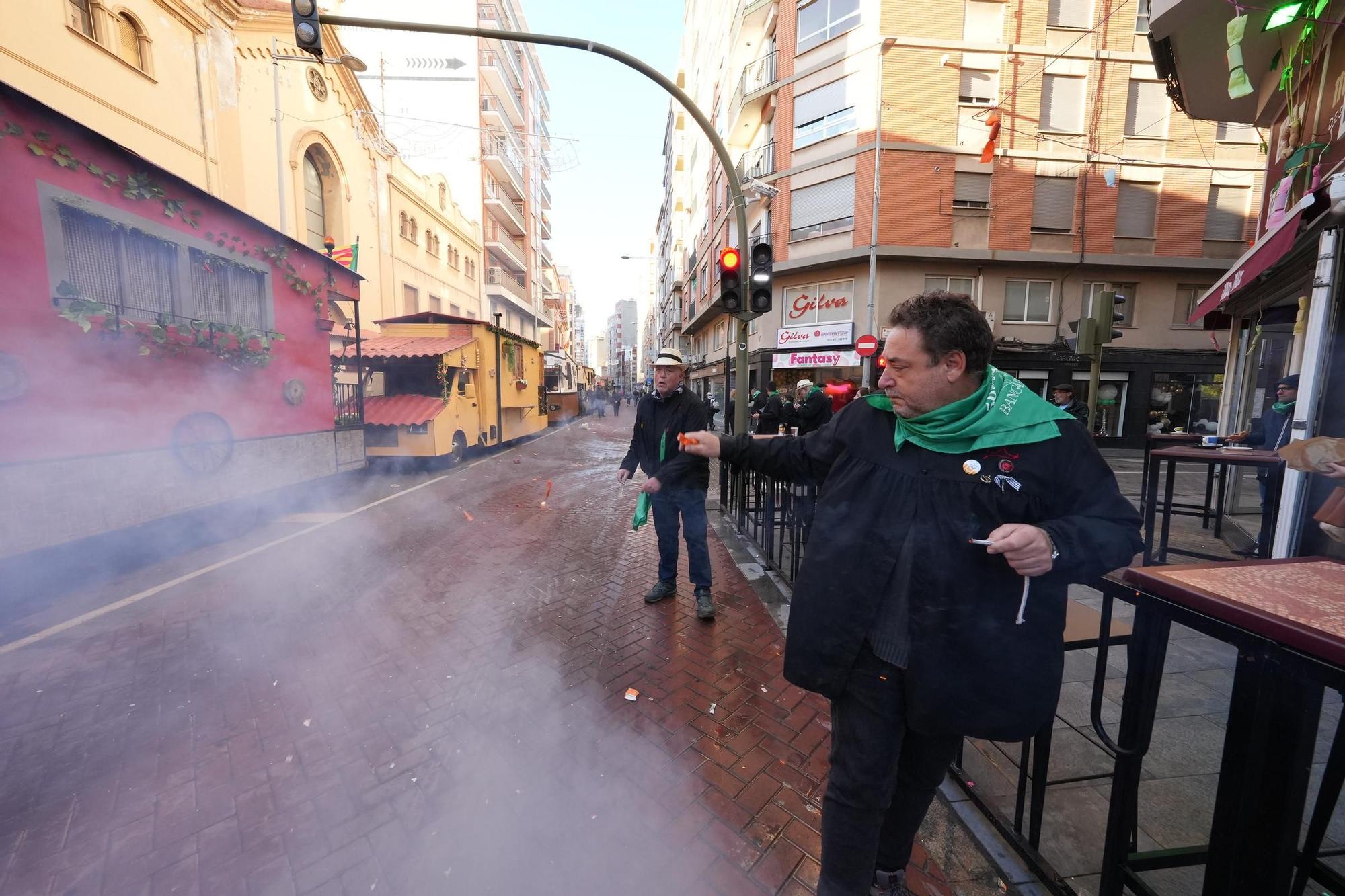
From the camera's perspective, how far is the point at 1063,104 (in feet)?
54.0

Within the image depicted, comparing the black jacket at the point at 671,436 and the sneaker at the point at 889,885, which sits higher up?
the black jacket at the point at 671,436

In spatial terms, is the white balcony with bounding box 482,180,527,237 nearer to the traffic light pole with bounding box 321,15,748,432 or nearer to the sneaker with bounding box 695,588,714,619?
the traffic light pole with bounding box 321,15,748,432

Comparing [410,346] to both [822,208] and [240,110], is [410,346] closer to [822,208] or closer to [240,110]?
[240,110]

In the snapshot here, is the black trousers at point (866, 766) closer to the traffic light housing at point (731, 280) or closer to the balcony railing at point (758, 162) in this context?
the traffic light housing at point (731, 280)

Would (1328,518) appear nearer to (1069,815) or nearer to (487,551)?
(1069,815)

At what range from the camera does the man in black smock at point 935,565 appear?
1.46m

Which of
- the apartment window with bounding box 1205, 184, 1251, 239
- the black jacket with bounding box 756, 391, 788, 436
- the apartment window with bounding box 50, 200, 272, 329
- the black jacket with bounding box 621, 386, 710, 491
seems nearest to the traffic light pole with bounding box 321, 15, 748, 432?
the black jacket with bounding box 621, 386, 710, 491

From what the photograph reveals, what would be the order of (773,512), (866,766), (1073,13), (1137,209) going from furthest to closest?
(1137,209)
(1073,13)
(773,512)
(866,766)

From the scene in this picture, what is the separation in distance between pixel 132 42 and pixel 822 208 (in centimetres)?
1747

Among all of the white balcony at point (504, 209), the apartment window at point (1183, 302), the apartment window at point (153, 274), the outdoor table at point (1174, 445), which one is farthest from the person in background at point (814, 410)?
the white balcony at point (504, 209)

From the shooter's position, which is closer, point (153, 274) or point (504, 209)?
point (153, 274)

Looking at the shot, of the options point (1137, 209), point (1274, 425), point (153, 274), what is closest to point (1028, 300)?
point (1137, 209)

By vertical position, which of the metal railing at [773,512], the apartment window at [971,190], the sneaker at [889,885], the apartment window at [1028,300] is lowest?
the sneaker at [889,885]

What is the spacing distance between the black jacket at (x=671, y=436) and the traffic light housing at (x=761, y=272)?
2349 millimetres
